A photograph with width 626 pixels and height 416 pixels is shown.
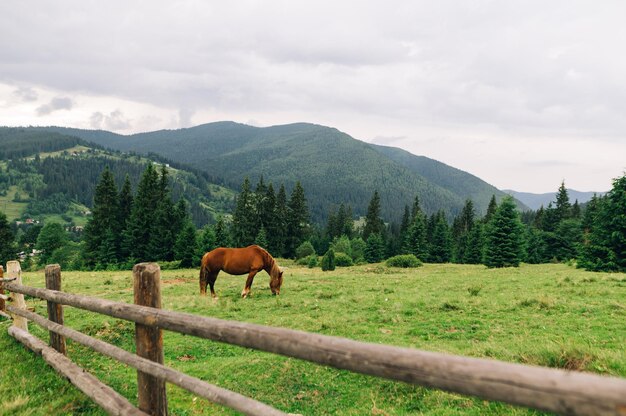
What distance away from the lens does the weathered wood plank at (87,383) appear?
5.05 meters

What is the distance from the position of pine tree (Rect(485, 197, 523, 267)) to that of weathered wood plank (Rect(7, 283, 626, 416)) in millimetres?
45929

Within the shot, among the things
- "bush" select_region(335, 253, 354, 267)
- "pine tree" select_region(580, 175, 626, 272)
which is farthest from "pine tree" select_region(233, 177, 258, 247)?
"pine tree" select_region(580, 175, 626, 272)

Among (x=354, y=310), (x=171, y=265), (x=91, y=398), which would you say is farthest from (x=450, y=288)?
(x=171, y=265)

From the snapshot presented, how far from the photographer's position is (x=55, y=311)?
768 centimetres

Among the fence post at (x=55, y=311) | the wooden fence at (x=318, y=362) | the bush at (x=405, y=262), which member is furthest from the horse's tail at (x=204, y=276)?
the bush at (x=405, y=262)

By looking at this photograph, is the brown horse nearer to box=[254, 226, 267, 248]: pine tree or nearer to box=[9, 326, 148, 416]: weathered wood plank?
box=[9, 326, 148, 416]: weathered wood plank

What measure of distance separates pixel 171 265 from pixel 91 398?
146 feet

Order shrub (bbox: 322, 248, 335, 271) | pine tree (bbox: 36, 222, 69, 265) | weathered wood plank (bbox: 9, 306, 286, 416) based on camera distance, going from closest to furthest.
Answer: weathered wood plank (bbox: 9, 306, 286, 416)
shrub (bbox: 322, 248, 335, 271)
pine tree (bbox: 36, 222, 69, 265)

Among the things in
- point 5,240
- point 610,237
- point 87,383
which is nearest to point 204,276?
point 87,383

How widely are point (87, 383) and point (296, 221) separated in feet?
226

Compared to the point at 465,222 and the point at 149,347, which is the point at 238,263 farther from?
the point at 465,222

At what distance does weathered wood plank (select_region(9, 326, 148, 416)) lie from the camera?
505 cm

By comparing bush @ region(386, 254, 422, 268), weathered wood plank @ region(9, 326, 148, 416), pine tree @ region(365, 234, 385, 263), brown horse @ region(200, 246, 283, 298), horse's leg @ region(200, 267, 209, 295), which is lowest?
pine tree @ region(365, 234, 385, 263)

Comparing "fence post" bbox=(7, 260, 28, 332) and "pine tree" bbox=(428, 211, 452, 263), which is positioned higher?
"fence post" bbox=(7, 260, 28, 332)
